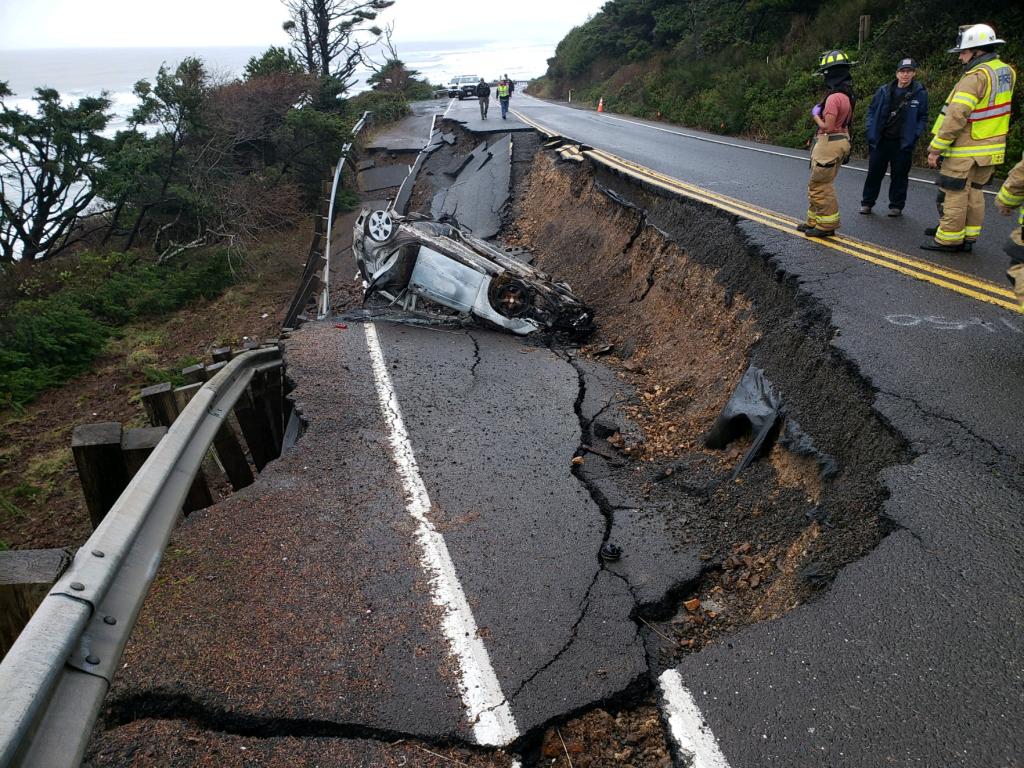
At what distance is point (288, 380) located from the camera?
629 cm

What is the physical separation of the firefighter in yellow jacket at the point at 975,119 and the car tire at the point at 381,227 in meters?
5.81

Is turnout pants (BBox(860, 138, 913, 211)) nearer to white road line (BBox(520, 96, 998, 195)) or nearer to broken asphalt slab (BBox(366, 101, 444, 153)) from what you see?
white road line (BBox(520, 96, 998, 195))

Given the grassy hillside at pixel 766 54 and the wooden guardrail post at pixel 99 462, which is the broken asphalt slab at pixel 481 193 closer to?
the grassy hillside at pixel 766 54

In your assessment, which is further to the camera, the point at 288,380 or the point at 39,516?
the point at 39,516

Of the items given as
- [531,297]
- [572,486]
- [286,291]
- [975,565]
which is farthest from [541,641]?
[286,291]

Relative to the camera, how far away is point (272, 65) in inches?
1110

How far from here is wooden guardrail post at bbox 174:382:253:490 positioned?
443cm

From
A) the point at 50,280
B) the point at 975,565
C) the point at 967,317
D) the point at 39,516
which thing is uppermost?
the point at 967,317

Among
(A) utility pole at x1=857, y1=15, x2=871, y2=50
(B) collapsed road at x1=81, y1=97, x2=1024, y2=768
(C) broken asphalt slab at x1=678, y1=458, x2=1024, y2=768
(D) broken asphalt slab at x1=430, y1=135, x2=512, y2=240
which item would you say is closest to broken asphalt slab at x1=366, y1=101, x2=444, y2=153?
(D) broken asphalt slab at x1=430, y1=135, x2=512, y2=240

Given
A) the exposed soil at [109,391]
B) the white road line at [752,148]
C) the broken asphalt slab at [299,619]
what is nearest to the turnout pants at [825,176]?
the white road line at [752,148]

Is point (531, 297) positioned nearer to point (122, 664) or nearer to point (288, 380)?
point (288, 380)

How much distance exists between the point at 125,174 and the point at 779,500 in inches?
736

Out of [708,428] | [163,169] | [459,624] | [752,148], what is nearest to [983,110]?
[708,428]

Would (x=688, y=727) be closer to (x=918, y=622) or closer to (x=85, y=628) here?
(x=918, y=622)
